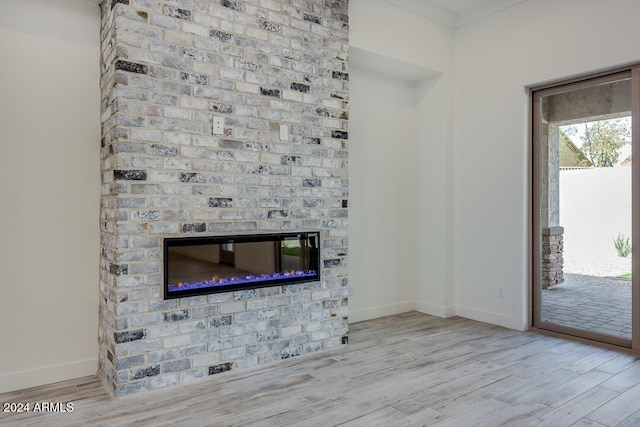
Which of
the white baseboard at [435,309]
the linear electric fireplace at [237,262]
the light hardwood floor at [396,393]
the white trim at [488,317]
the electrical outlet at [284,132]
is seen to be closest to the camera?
the light hardwood floor at [396,393]

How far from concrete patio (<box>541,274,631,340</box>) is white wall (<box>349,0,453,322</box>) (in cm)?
99

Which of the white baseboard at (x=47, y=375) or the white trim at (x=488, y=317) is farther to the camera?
the white trim at (x=488, y=317)

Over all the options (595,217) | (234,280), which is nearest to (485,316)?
(595,217)

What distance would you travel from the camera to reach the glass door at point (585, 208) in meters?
3.49

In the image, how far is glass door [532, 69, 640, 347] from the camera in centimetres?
349

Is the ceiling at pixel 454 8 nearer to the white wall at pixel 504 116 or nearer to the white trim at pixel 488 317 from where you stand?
the white wall at pixel 504 116

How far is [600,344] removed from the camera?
3.56 m

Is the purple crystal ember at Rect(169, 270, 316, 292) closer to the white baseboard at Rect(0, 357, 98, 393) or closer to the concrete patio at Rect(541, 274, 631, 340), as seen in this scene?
the white baseboard at Rect(0, 357, 98, 393)

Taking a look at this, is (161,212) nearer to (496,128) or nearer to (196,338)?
(196,338)

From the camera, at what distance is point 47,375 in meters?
2.82

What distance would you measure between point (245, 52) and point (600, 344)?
362 cm

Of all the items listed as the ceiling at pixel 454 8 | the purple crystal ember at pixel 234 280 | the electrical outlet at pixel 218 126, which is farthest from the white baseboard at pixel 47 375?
the ceiling at pixel 454 8

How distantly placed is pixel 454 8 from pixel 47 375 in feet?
15.2

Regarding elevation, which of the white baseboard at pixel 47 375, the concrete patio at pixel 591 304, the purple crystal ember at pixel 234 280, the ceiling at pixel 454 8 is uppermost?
the ceiling at pixel 454 8
